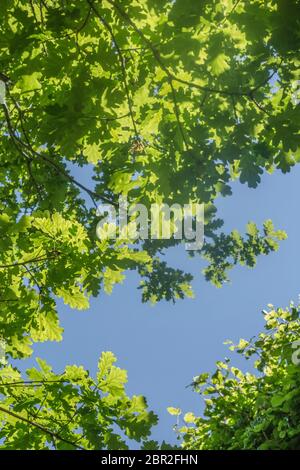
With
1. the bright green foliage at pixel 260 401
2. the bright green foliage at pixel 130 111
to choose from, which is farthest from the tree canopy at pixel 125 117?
the bright green foliage at pixel 260 401

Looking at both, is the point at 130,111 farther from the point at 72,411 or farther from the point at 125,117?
the point at 72,411

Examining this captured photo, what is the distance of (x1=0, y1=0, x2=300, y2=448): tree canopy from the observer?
3.24 metres

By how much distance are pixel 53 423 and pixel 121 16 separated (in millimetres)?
3624

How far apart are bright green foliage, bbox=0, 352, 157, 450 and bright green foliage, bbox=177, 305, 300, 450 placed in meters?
1.23

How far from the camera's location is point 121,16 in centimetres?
362

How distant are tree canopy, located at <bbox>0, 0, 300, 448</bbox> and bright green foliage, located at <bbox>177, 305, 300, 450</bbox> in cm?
130

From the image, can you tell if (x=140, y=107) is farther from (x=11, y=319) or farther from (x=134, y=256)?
(x=11, y=319)

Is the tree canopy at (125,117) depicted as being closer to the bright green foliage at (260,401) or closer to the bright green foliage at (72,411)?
the bright green foliage at (72,411)

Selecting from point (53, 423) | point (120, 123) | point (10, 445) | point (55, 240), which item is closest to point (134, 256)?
point (55, 240)

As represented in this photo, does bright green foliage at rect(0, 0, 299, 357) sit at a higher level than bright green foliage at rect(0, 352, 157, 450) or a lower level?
higher

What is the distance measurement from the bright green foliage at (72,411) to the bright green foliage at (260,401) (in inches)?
48.3

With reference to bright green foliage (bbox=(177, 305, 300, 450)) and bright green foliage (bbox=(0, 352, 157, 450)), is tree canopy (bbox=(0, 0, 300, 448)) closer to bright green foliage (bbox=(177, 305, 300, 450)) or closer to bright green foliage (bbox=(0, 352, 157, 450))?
bright green foliage (bbox=(0, 352, 157, 450))

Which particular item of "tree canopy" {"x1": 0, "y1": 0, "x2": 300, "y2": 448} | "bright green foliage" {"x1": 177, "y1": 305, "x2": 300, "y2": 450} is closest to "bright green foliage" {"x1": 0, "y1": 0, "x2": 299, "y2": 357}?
"tree canopy" {"x1": 0, "y1": 0, "x2": 300, "y2": 448}

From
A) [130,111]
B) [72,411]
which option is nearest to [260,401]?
[72,411]
